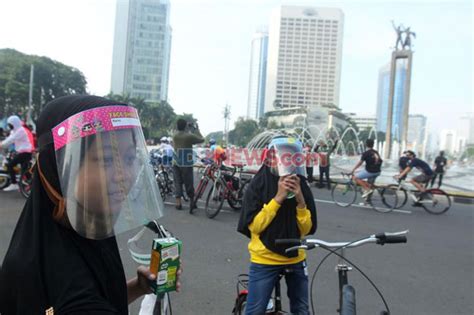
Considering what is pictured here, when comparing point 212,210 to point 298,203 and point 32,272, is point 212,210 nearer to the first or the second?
point 298,203

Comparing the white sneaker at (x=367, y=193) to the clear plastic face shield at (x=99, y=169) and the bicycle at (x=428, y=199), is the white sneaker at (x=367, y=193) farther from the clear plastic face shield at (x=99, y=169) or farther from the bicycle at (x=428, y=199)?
the clear plastic face shield at (x=99, y=169)

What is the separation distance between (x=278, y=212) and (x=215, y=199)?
524 centimetres

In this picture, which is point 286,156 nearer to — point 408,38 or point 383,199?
point 383,199

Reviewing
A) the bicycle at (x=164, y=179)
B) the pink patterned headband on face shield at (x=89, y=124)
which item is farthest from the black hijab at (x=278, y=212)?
the bicycle at (x=164, y=179)

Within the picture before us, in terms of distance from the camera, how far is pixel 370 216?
8547 mm

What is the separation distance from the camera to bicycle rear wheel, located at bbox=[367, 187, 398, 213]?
9.39m

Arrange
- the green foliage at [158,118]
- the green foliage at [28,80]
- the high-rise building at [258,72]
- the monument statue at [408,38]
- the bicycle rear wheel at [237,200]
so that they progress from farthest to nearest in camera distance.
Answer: the high-rise building at [258,72], the green foliage at [158,118], the green foliage at [28,80], the monument statue at [408,38], the bicycle rear wheel at [237,200]

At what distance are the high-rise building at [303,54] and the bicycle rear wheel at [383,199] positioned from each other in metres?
54.0

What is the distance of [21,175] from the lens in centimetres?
828

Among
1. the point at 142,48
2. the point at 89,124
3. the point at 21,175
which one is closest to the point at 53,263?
the point at 89,124

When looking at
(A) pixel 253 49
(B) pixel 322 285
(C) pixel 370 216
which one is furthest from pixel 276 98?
(B) pixel 322 285

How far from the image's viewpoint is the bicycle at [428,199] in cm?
937

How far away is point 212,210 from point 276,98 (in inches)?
2379

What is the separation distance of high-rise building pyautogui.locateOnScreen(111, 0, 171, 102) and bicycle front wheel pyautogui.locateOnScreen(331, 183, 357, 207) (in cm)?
7855
